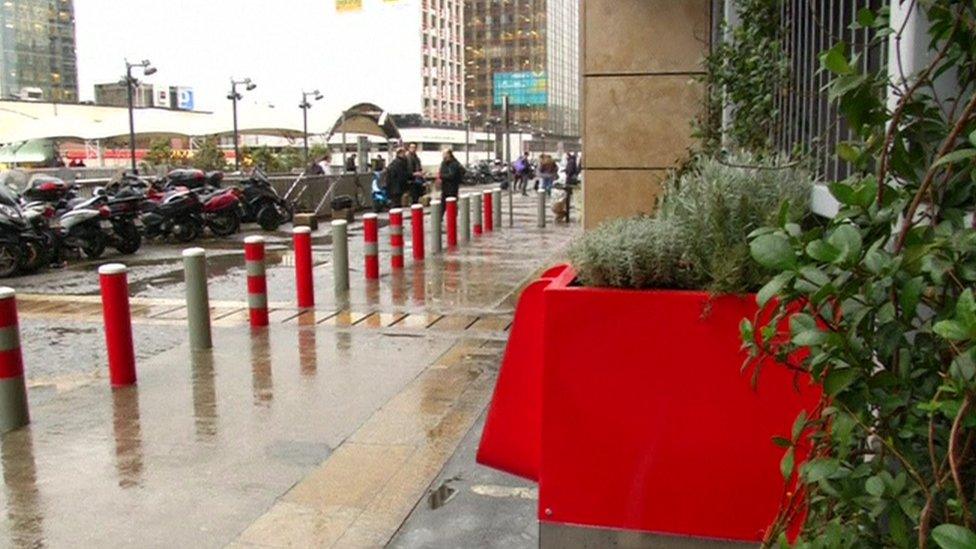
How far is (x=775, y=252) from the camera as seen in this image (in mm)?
1990

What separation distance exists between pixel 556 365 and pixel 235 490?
2300 mm

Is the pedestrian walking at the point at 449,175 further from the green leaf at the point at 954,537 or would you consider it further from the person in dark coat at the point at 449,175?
the green leaf at the point at 954,537

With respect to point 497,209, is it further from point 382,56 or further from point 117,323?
point 382,56

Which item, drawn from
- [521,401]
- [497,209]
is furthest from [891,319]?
[497,209]

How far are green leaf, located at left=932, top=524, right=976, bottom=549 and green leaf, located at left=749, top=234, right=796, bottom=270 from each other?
59 centimetres

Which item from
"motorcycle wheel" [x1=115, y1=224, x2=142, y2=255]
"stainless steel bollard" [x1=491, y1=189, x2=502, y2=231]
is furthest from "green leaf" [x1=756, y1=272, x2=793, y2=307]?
"stainless steel bollard" [x1=491, y1=189, x2=502, y2=231]

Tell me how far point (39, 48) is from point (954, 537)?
12491 cm

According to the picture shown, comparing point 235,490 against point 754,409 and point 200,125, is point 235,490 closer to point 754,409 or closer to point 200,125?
point 754,409

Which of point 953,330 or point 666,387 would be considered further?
point 666,387

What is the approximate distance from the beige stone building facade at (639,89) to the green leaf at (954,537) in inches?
288

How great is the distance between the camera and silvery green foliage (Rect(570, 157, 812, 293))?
347 centimetres

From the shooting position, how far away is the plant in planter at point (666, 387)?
344 cm

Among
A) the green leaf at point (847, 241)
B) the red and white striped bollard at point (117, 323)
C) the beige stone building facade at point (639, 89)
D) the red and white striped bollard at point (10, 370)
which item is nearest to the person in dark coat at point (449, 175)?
the beige stone building facade at point (639, 89)

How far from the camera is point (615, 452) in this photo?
11.7 feet
